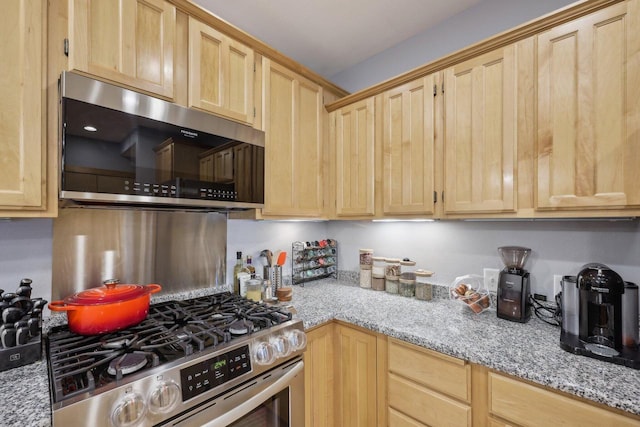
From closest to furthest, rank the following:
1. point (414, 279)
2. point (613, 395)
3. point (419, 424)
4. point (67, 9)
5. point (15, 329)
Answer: point (613, 395)
point (15, 329)
point (67, 9)
point (419, 424)
point (414, 279)

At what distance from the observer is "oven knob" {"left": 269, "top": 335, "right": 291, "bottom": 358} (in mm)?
1174

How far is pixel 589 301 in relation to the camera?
3.55 ft

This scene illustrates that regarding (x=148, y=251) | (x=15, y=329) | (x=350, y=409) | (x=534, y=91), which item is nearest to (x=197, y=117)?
(x=148, y=251)

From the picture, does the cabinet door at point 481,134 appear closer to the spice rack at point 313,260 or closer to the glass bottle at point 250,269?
the spice rack at point 313,260

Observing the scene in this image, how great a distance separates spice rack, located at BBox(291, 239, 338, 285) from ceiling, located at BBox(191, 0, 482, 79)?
5.06ft

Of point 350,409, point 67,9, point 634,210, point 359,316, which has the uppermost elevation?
point 67,9

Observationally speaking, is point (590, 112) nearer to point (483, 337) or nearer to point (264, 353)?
point (483, 337)

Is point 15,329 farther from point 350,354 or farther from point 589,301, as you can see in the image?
point 589,301

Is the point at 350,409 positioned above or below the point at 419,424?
below

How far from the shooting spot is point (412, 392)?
131cm

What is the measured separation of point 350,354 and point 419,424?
0.43 meters

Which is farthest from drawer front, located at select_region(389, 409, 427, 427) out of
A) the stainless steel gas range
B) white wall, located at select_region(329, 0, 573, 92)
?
white wall, located at select_region(329, 0, 573, 92)

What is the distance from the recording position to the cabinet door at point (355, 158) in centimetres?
192

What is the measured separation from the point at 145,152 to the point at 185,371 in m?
0.89
